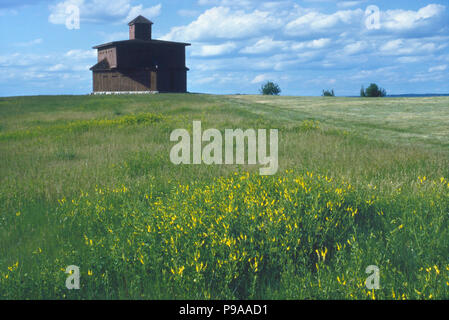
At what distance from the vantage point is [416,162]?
30.6ft

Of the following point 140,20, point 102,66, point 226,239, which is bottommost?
point 226,239

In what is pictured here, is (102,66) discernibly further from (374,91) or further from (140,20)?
(374,91)

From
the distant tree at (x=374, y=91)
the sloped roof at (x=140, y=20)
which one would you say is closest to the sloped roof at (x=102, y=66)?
the sloped roof at (x=140, y=20)

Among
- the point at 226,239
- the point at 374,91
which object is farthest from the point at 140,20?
the point at 226,239

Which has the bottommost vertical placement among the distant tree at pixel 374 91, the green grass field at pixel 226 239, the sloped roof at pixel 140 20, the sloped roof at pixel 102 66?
the green grass field at pixel 226 239

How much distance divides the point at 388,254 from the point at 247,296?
1.69 meters

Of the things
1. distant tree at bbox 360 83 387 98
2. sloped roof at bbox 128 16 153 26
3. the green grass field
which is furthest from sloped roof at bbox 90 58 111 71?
the green grass field

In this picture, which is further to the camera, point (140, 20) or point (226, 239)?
point (140, 20)

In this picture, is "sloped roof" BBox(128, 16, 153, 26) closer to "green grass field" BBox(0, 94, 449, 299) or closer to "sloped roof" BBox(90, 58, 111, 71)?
"sloped roof" BBox(90, 58, 111, 71)

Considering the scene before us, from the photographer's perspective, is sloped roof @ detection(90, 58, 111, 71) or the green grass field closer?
the green grass field

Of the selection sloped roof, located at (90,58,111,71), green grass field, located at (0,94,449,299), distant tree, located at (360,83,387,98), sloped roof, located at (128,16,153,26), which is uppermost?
sloped roof, located at (128,16,153,26)

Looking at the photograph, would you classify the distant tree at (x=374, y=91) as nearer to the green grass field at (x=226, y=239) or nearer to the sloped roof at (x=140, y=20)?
the sloped roof at (x=140, y=20)

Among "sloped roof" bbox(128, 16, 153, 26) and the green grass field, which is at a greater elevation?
"sloped roof" bbox(128, 16, 153, 26)
